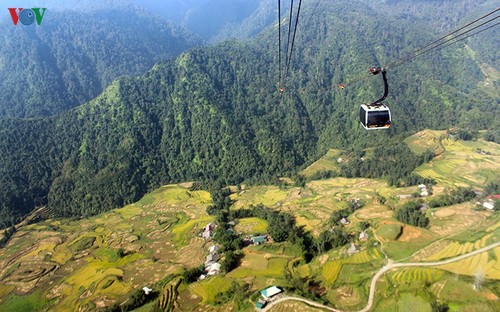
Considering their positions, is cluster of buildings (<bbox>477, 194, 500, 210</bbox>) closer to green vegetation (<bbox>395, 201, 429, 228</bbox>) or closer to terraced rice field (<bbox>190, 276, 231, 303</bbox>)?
green vegetation (<bbox>395, 201, 429, 228</bbox>)

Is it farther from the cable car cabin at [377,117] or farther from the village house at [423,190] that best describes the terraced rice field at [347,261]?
the cable car cabin at [377,117]

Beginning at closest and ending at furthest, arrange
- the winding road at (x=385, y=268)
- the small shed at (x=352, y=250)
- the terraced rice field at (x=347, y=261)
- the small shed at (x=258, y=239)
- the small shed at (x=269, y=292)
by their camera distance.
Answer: the winding road at (x=385, y=268), the small shed at (x=269, y=292), the terraced rice field at (x=347, y=261), the small shed at (x=352, y=250), the small shed at (x=258, y=239)

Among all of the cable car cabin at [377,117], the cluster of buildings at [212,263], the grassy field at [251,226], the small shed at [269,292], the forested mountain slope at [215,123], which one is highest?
the cable car cabin at [377,117]

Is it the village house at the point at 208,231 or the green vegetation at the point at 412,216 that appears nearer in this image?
the green vegetation at the point at 412,216

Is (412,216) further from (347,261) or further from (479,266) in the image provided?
(347,261)

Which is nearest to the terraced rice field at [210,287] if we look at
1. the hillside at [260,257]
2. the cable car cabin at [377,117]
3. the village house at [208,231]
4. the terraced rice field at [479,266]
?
the hillside at [260,257]

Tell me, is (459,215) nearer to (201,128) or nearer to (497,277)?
(497,277)

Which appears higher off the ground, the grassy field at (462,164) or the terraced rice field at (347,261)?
the grassy field at (462,164)
